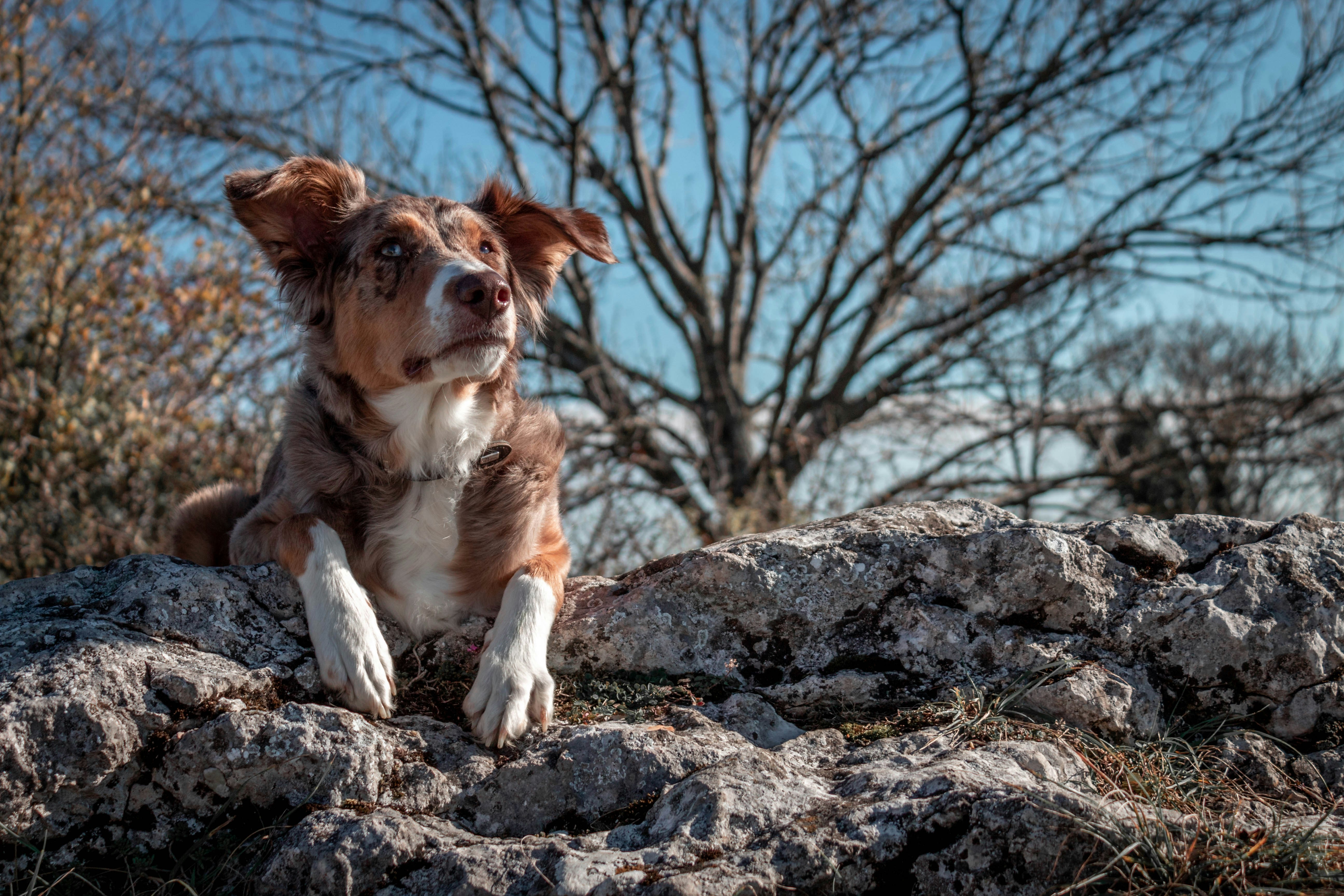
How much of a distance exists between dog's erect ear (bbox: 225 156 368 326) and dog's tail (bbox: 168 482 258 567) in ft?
3.35

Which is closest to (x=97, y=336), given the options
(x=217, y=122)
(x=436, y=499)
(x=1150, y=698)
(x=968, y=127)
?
(x=217, y=122)

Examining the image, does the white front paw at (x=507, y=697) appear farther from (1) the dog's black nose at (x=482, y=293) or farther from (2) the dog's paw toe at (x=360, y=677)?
(1) the dog's black nose at (x=482, y=293)

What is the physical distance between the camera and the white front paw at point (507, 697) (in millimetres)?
2416

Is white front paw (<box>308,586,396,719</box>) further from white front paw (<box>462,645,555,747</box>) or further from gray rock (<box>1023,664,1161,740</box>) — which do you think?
gray rock (<box>1023,664,1161,740</box>)

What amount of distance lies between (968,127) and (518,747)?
8671mm

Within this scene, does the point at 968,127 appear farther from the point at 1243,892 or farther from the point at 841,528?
the point at 1243,892

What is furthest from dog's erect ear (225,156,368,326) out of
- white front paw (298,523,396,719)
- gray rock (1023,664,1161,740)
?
gray rock (1023,664,1161,740)

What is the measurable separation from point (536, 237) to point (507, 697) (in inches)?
81.4

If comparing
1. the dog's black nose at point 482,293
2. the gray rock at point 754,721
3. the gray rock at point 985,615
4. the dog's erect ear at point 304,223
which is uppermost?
the dog's erect ear at point 304,223

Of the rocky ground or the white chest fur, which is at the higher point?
the white chest fur

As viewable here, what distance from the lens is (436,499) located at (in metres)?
3.14

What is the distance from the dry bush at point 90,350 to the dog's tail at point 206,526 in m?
2.96

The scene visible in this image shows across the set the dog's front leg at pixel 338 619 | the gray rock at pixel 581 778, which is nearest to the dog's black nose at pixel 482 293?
the dog's front leg at pixel 338 619

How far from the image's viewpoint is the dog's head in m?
2.99
